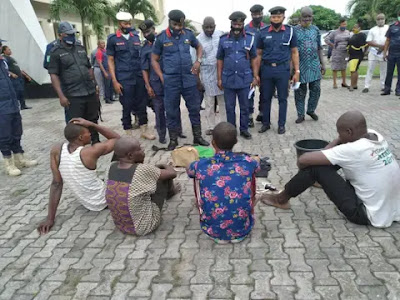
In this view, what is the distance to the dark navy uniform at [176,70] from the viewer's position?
5195 millimetres

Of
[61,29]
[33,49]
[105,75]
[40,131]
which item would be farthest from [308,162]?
[33,49]

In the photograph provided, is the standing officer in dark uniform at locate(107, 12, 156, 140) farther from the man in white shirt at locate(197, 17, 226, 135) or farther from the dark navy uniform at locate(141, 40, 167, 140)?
the man in white shirt at locate(197, 17, 226, 135)

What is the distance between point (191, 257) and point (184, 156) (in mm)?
2024

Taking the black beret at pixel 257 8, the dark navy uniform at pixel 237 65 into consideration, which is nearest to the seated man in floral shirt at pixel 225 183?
the dark navy uniform at pixel 237 65

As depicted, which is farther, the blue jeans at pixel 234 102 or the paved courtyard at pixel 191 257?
the blue jeans at pixel 234 102

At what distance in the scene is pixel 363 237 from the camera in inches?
118

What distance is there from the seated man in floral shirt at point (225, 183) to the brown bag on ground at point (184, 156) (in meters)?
1.73

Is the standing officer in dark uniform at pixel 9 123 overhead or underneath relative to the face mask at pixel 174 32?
underneath

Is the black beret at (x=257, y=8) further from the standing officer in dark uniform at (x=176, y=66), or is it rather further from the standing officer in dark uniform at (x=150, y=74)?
the standing officer in dark uniform at (x=150, y=74)

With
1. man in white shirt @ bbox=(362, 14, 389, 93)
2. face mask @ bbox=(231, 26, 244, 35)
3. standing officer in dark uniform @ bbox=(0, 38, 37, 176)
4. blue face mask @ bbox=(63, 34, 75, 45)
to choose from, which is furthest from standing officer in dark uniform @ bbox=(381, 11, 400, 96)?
standing officer in dark uniform @ bbox=(0, 38, 37, 176)

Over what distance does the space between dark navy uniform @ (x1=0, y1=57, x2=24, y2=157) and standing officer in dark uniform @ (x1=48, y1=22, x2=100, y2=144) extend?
55cm

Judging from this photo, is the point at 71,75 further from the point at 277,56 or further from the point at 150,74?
the point at 277,56

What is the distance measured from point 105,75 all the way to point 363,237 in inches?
332

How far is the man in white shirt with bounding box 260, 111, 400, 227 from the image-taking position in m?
2.86
